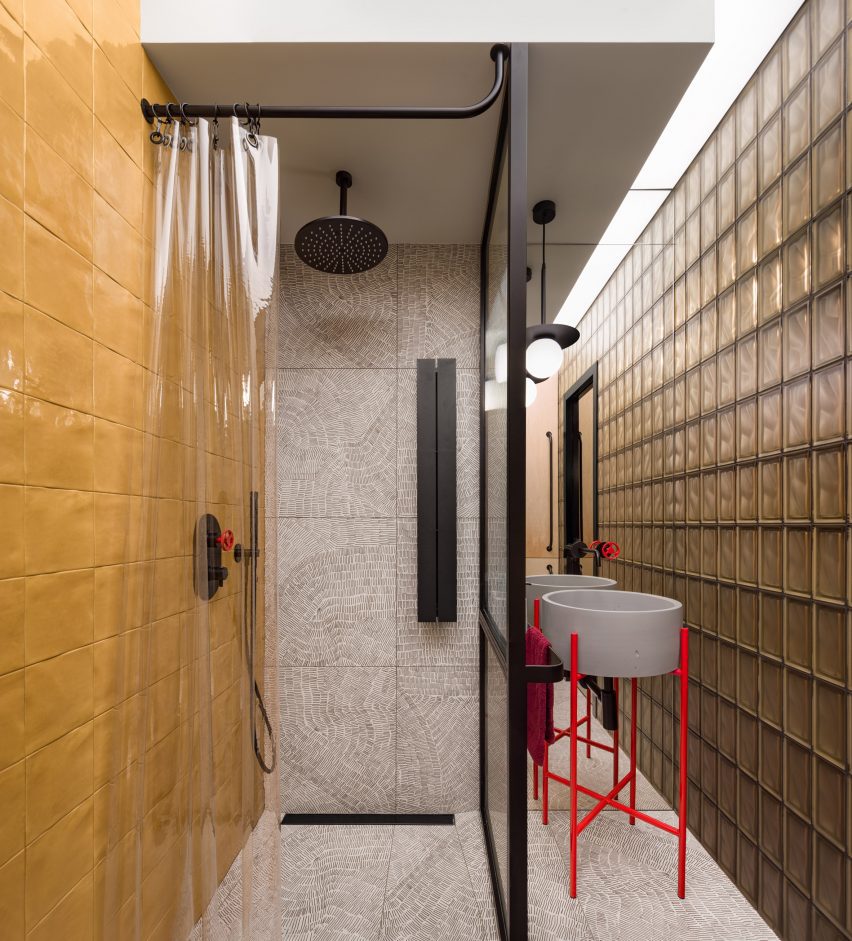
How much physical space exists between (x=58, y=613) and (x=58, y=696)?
5.8 inches

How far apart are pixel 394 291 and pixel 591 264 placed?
0.81 m

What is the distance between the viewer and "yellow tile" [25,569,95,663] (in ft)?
3.01

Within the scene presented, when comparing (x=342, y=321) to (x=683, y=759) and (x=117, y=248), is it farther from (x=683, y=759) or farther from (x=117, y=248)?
(x=683, y=759)

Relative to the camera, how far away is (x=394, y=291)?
82.7 inches

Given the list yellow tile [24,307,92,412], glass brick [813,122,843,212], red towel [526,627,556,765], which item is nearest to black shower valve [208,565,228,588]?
yellow tile [24,307,92,412]

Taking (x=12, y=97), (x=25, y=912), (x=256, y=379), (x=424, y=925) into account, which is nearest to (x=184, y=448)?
(x=256, y=379)

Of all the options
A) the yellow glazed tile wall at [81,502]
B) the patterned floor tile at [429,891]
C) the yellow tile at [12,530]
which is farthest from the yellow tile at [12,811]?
the patterned floor tile at [429,891]

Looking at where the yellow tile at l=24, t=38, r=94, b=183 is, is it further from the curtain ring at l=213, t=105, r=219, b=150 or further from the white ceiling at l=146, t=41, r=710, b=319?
the white ceiling at l=146, t=41, r=710, b=319

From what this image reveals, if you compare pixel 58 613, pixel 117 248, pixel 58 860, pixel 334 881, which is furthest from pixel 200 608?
pixel 334 881

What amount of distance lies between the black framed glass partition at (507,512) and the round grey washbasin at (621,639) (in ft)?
0.86

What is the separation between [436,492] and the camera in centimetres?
202

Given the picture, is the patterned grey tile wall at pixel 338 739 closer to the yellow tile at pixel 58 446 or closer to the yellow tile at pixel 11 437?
the yellow tile at pixel 58 446

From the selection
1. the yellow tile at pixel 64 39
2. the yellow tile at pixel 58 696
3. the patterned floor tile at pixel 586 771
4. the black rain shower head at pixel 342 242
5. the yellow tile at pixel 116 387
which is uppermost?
the yellow tile at pixel 64 39

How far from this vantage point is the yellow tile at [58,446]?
923 mm
